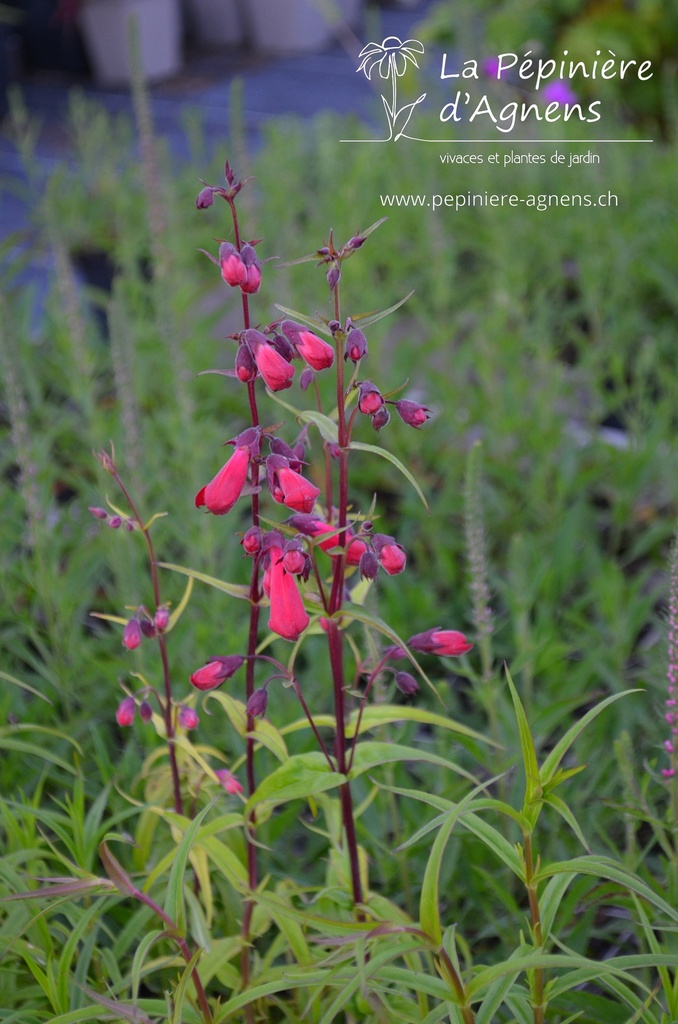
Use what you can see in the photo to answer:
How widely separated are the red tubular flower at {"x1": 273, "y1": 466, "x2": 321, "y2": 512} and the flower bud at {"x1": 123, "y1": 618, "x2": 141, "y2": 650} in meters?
0.25

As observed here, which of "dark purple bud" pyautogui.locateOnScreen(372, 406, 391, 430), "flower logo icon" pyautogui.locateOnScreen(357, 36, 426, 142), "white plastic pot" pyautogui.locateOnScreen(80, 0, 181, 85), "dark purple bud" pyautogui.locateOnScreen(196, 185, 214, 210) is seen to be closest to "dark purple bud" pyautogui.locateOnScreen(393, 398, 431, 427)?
"dark purple bud" pyautogui.locateOnScreen(372, 406, 391, 430)

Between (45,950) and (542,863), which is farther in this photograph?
(542,863)

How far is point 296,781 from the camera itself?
955 millimetres

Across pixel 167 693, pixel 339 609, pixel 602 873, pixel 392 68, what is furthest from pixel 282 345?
pixel 392 68

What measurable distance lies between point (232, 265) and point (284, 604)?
0.30 m

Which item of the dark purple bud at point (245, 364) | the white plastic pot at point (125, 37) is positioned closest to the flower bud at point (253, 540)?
the dark purple bud at point (245, 364)

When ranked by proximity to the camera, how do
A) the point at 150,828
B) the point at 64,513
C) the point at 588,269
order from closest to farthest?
the point at 150,828 < the point at 64,513 < the point at 588,269

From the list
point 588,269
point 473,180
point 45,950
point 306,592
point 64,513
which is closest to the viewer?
point 306,592

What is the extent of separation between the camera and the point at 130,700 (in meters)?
1.05

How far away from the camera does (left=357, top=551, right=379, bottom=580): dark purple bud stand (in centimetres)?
93

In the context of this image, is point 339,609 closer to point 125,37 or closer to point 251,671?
point 251,671

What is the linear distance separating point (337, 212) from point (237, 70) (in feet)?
16.2

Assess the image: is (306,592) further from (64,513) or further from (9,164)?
(9,164)

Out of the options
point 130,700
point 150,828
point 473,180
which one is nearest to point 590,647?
point 150,828
